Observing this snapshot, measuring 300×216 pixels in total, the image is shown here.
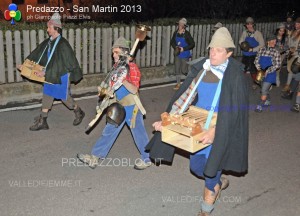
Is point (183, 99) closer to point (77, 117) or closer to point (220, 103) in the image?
point (220, 103)

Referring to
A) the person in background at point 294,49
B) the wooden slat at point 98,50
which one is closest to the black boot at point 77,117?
the wooden slat at point 98,50

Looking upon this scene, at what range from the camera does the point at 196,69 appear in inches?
177

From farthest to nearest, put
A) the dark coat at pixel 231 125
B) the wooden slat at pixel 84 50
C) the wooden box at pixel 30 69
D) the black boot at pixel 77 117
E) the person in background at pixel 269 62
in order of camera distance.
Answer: the wooden slat at pixel 84 50, the person in background at pixel 269 62, the black boot at pixel 77 117, the wooden box at pixel 30 69, the dark coat at pixel 231 125

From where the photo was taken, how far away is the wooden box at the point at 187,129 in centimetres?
396

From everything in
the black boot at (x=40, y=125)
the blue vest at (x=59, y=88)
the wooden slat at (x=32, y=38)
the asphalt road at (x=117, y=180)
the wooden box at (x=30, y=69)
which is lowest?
the asphalt road at (x=117, y=180)

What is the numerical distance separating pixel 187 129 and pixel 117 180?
1964mm

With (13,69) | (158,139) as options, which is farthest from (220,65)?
(13,69)

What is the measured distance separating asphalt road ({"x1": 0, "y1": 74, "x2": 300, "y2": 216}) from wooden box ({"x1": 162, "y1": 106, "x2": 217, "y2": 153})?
1179 mm

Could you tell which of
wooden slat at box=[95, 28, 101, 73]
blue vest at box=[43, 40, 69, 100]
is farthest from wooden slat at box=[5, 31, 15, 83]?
blue vest at box=[43, 40, 69, 100]

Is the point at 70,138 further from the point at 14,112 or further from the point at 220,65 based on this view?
the point at 220,65

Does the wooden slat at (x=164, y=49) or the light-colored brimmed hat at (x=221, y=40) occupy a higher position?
the light-colored brimmed hat at (x=221, y=40)

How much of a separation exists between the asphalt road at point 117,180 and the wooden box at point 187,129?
118cm

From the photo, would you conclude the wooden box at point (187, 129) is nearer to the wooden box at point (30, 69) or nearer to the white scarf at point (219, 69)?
the white scarf at point (219, 69)

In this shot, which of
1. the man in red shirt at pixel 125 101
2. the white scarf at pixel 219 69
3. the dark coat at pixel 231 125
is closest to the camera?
the dark coat at pixel 231 125
